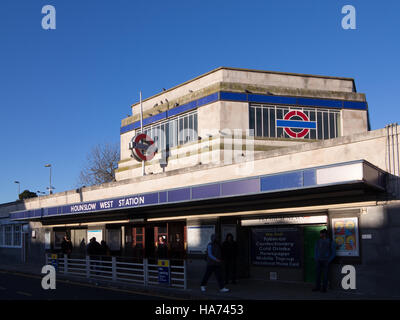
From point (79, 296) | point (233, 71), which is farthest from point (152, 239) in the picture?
point (233, 71)

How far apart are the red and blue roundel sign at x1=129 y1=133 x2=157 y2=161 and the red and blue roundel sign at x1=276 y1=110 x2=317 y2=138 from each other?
8.00m

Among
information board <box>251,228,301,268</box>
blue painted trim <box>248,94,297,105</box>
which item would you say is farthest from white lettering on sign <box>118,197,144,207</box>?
blue painted trim <box>248,94,297,105</box>

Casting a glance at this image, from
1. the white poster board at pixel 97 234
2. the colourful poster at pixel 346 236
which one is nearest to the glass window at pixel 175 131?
the white poster board at pixel 97 234

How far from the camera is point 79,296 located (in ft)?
48.0

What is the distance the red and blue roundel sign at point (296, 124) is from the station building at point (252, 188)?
59 millimetres

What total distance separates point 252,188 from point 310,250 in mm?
3325

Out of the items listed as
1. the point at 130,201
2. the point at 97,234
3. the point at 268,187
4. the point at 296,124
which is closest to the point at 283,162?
the point at 268,187

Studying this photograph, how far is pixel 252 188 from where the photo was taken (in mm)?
15234

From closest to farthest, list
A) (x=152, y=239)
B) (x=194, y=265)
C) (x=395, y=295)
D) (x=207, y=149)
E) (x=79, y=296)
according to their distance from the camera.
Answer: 1. (x=395, y=295)
2. (x=79, y=296)
3. (x=194, y=265)
4. (x=152, y=239)
5. (x=207, y=149)

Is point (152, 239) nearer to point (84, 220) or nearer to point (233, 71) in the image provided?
point (84, 220)

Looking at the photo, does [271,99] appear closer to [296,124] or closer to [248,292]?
[296,124]

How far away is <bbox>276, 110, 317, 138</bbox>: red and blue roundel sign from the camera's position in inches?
1103

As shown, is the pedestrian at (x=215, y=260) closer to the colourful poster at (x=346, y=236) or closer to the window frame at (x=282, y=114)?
the colourful poster at (x=346, y=236)
